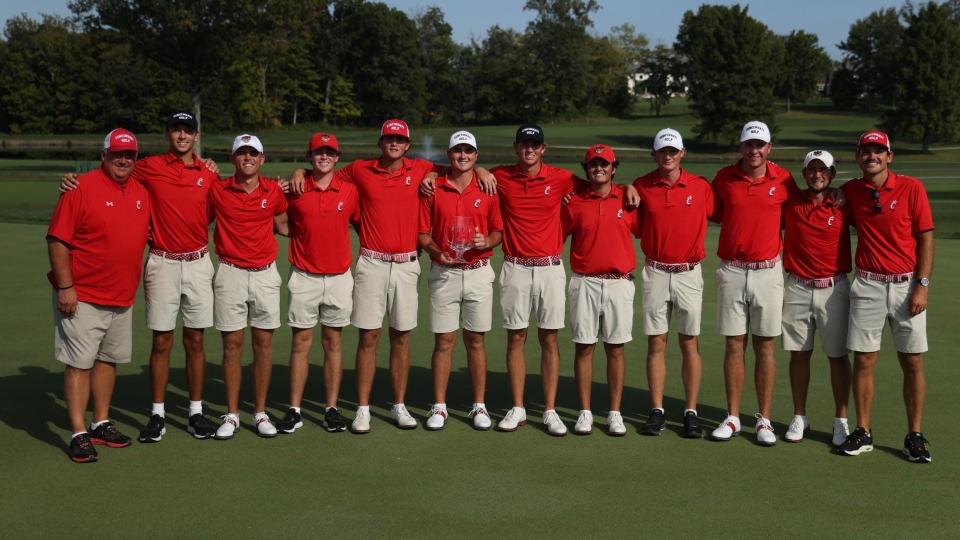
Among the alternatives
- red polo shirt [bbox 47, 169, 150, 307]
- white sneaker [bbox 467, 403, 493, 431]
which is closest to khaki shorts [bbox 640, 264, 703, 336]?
white sneaker [bbox 467, 403, 493, 431]

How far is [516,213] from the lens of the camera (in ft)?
26.8

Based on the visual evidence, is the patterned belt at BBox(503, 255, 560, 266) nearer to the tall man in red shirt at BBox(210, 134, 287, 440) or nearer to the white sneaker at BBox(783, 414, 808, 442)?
the tall man in red shirt at BBox(210, 134, 287, 440)

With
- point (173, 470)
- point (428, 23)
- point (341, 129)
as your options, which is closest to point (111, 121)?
point (341, 129)

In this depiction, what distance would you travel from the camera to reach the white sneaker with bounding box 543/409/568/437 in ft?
25.9

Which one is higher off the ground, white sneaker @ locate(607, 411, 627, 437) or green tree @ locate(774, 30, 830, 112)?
green tree @ locate(774, 30, 830, 112)

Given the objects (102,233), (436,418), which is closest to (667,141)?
(436,418)

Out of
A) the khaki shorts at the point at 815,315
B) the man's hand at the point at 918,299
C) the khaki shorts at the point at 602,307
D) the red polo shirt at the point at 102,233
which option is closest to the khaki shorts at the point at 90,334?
the red polo shirt at the point at 102,233

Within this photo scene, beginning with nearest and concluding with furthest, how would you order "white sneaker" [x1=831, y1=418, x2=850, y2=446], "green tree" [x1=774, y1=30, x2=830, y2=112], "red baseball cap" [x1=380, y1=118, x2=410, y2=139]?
"white sneaker" [x1=831, y1=418, x2=850, y2=446] < "red baseball cap" [x1=380, y1=118, x2=410, y2=139] < "green tree" [x1=774, y1=30, x2=830, y2=112]

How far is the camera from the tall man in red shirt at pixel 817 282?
300 inches

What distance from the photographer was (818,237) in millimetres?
7625

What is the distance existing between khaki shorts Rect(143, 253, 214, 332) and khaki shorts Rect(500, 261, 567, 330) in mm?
2199

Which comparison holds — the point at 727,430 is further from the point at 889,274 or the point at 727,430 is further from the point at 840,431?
the point at 889,274

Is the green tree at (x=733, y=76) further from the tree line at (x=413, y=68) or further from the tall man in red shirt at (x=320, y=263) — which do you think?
the tall man in red shirt at (x=320, y=263)

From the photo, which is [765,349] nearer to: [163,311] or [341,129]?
[163,311]
